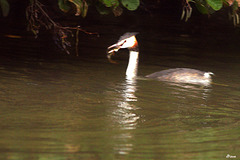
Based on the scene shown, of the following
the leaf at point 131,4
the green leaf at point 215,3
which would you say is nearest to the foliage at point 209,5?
the green leaf at point 215,3

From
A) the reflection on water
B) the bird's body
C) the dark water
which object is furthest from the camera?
the bird's body

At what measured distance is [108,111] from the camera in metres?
7.65

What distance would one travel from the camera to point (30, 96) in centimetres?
842

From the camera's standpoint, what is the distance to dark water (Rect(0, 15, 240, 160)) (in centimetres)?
598

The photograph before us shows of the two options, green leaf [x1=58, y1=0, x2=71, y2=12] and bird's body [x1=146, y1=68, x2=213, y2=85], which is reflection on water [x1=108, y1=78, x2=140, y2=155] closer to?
bird's body [x1=146, y1=68, x2=213, y2=85]

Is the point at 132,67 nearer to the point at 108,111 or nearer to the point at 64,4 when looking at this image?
the point at 64,4

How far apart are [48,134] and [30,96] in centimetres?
211

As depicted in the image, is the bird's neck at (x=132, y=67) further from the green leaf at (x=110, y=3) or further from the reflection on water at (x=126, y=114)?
the green leaf at (x=110, y=3)

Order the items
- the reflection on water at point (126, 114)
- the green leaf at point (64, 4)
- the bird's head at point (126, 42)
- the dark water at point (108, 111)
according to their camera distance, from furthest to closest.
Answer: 1. the bird's head at point (126, 42)
2. the green leaf at point (64, 4)
3. the reflection on water at point (126, 114)
4. the dark water at point (108, 111)

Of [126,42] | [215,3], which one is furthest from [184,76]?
[215,3]

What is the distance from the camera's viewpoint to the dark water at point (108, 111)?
19.6 ft

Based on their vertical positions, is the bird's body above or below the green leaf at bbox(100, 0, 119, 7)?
below

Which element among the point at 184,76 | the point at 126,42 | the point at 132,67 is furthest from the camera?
the point at 126,42

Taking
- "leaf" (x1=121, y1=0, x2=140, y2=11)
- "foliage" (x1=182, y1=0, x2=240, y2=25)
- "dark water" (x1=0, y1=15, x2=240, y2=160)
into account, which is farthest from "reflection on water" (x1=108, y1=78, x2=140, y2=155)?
"foliage" (x1=182, y1=0, x2=240, y2=25)
